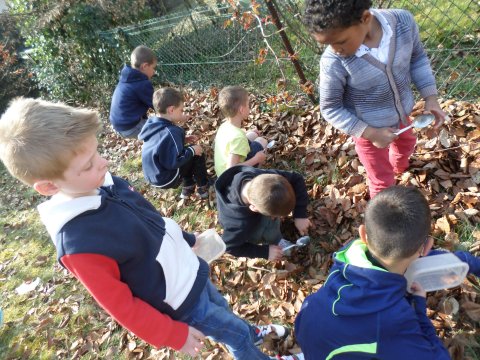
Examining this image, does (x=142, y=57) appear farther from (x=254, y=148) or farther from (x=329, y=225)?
(x=329, y=225)

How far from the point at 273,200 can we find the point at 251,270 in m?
0.97

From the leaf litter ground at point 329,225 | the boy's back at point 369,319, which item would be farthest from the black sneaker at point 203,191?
the boy's back at point 369,319

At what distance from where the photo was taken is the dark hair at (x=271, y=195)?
7.35 feet

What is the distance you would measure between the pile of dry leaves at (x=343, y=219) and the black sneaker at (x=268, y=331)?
64mm

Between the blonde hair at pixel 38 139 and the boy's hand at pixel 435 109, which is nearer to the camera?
the blonde hair at pixel 38 139

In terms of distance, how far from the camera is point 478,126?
9.30ft

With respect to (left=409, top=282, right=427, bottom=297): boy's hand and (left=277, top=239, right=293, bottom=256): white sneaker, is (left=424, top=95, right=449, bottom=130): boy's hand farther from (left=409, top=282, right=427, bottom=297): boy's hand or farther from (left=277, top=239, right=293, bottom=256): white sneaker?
(left=277, top=239, right=293, bottom=256): white sneaker

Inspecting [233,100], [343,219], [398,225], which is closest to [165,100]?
[233,100]

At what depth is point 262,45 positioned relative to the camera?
472cm

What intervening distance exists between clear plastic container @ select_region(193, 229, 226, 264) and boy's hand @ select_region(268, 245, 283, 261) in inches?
Result: 19.7

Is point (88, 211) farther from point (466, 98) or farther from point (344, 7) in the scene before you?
point (466, 98)

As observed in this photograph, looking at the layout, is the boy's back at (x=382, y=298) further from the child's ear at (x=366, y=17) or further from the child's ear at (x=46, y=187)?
the child's ear at (x=46, y=187)

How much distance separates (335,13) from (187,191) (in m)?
2.73

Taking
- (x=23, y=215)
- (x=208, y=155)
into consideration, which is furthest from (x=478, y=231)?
(x=23, y=215)
